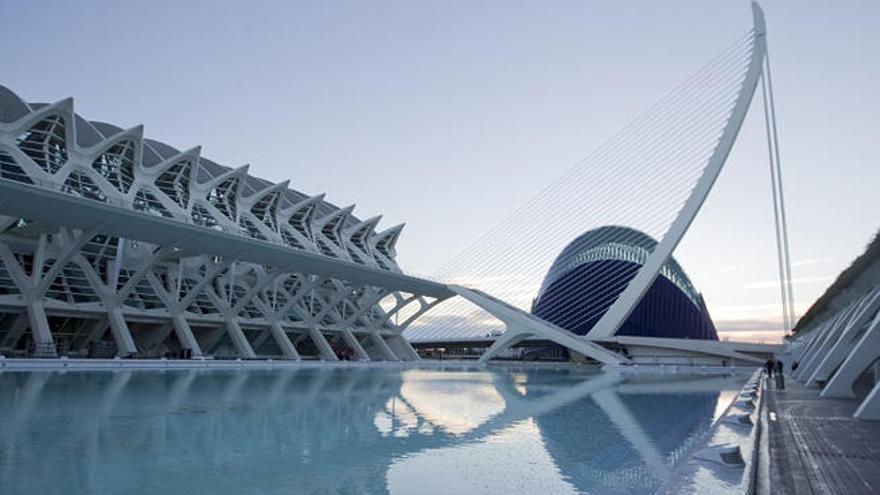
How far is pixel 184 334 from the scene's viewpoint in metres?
27.5

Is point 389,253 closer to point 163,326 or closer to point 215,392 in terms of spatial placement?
point 163,326

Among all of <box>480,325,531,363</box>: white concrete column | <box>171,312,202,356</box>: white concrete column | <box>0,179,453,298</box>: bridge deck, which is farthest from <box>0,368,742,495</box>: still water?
<box>480,325,531,363</box>: white concrete column

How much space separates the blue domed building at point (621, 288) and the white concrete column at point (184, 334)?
28357 mm

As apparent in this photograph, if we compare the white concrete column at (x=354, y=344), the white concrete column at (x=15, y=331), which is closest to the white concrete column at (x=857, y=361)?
the white concrete column at (x=15, y=331)

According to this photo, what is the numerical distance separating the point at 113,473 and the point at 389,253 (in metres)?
44.6

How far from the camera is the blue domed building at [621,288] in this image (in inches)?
1986

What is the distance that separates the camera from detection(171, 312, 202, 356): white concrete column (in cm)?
2672

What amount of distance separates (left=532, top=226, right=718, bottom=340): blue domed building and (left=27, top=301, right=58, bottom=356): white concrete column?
112 feet

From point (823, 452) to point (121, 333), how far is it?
80.4 ft

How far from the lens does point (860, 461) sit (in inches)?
203

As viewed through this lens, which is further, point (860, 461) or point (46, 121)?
point (46, 121)

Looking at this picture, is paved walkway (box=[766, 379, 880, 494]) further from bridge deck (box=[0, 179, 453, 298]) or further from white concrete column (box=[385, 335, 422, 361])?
white concrete column (box=[385, 335, 422, 361])

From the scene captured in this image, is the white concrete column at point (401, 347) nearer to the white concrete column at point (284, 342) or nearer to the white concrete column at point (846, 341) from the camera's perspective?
the white concrete column at point (284, 342)

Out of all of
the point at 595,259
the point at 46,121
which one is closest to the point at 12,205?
the point at 46,121
